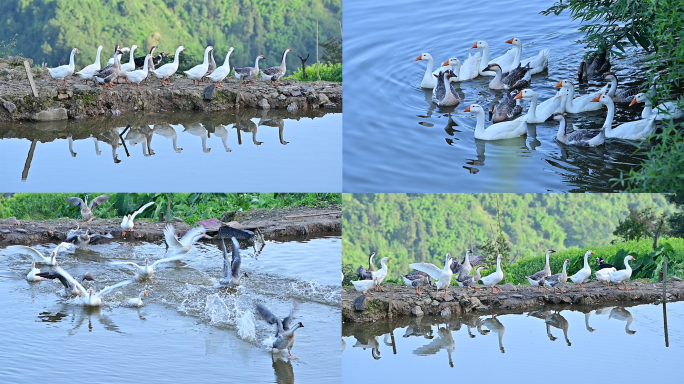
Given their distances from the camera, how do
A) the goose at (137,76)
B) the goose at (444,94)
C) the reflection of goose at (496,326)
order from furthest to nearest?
the goose at (137,76) → the goose at (444,94) → the reflection of goose at (496,326)

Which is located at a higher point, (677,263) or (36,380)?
(36,380)

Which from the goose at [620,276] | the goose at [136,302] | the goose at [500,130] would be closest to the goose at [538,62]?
the goose at [500,130]

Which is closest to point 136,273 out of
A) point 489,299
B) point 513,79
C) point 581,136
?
point 489,299

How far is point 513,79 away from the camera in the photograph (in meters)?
11.1

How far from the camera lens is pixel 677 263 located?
472 inches

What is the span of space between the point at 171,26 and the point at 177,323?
21.8 m

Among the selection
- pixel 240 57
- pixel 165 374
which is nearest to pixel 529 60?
pixel 165 374

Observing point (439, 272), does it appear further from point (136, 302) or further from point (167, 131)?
point (167, 131)

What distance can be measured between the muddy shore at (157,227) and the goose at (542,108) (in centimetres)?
331

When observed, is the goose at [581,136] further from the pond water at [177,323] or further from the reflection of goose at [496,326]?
the pond water at [177,323]

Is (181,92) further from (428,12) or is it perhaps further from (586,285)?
(586,285)

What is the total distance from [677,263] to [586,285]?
191 centimetres

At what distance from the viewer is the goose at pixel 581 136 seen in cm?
917

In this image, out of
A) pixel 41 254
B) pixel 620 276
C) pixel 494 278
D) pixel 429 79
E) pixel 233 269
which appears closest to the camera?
pixel 233 269
